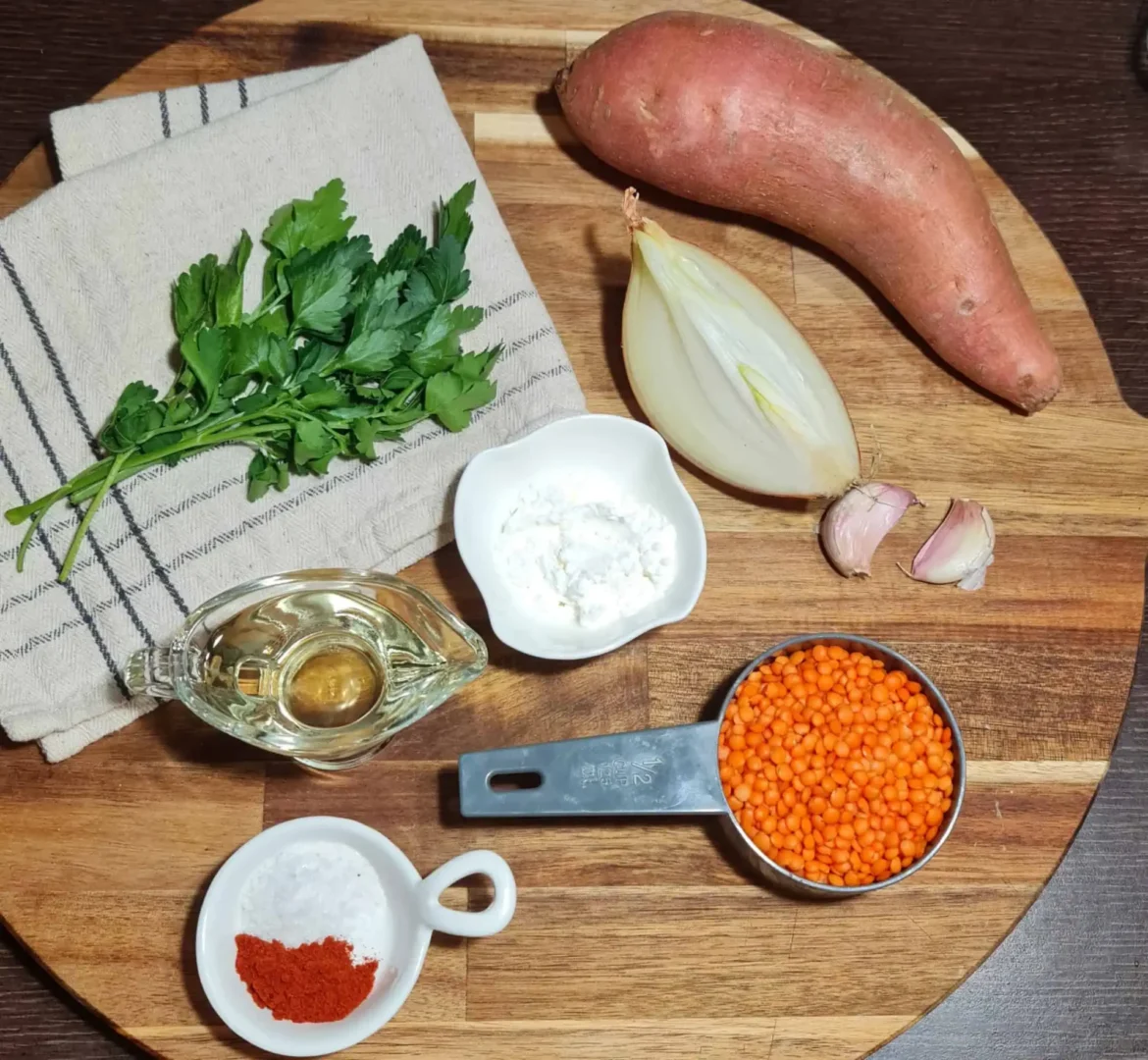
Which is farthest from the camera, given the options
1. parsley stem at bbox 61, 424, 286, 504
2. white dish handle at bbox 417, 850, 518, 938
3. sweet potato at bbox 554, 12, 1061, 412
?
sweet potato at bbox 554, 12, 1061, 412

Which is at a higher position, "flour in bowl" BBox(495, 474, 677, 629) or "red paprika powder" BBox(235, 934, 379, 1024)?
"flour in bowl" BBox(495, 474, 677, 629)

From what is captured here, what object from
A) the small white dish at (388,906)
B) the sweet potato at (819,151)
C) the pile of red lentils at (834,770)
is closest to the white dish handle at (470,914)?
the small white dish at (388,906)

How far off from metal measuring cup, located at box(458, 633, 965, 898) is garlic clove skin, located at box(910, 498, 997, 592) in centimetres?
23

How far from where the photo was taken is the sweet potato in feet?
3.67

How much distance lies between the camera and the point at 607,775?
99 centimetres

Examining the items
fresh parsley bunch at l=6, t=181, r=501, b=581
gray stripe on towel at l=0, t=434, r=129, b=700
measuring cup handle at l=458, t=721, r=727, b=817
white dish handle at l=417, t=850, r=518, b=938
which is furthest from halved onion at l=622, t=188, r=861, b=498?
gray stripe on towel at l=0, t=434, r=129, b=700

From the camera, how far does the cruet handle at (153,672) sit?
37.7 inches

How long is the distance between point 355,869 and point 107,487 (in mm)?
426

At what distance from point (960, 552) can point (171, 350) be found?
81cm

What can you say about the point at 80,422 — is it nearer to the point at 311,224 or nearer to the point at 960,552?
the point at 311,224

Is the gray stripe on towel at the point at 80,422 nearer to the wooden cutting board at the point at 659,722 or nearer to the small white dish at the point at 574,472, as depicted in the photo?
the wooden cutting board at the point at 659,722

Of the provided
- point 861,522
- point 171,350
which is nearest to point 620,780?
point 861,522

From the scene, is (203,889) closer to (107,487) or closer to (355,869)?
(355,869)

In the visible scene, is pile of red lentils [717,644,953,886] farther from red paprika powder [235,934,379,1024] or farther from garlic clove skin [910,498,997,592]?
red paprika powder [235,934,379,1024]
